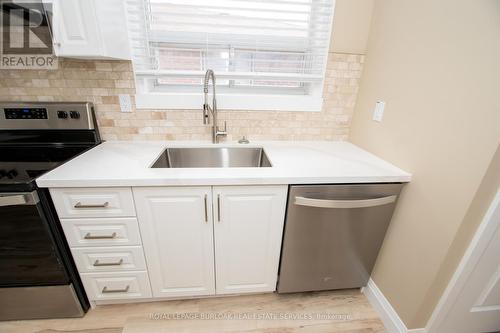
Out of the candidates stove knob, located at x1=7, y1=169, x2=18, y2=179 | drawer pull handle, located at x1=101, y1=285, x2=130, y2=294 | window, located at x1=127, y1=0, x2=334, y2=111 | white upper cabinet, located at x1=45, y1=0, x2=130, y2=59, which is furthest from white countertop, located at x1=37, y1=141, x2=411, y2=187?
drawer pull handle, located at x1=101, y1=285, x2=130, y2=294

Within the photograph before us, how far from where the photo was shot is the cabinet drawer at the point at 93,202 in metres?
0.99

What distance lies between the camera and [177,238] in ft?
3.74

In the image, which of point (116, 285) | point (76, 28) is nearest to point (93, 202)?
point (116, 285)

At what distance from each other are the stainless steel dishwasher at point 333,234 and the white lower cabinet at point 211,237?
0.08m

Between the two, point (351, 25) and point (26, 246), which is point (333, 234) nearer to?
point (351, 25)

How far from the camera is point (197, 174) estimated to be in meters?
1.04

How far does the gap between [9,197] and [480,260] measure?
6.87ft

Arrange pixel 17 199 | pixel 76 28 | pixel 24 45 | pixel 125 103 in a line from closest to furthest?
Answer: pixel 17 199 < pixel 76 28 < pixel 24 45 < pixel 125 103

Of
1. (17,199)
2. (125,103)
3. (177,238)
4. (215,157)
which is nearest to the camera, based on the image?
(17,199)

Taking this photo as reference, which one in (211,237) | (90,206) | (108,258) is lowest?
(108,258)

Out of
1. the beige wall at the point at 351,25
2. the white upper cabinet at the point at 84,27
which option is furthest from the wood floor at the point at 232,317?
the beige wall at the point at 351,25

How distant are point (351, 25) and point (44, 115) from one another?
2.09 m

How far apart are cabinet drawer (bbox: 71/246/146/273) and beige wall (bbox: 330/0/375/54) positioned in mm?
1809

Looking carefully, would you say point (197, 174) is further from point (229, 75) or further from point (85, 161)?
point (229, 75)
